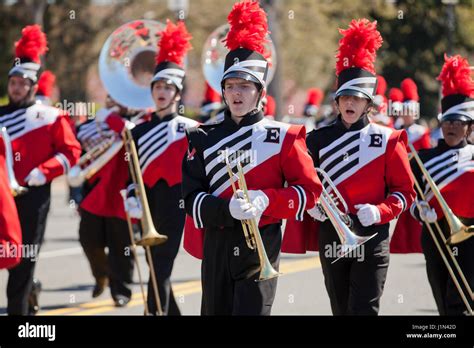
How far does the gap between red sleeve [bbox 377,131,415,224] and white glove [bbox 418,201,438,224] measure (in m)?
0.83

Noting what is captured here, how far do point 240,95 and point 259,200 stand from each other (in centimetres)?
65

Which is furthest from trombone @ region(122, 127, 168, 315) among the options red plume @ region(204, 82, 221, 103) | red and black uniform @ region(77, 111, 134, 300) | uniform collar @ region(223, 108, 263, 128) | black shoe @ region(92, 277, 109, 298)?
red plume @ region(204, 82, 221, 103)

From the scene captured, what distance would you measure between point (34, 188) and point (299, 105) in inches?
2472

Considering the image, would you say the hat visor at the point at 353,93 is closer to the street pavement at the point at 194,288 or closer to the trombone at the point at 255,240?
the trombone at the point at 255,240

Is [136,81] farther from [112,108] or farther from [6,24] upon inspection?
[6,24]

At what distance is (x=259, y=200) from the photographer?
6.22 metres

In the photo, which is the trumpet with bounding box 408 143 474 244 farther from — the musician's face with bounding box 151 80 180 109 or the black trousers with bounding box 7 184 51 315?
the black trousers with bounding box 7 184 51 315

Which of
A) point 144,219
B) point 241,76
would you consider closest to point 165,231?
point 144,219

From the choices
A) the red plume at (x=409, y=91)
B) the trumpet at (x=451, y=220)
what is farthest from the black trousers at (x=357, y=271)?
the red plume at (x=409, y=91)

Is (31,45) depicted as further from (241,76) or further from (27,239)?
(241,76)

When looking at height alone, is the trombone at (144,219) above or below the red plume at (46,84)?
below

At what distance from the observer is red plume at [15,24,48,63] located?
31.7ft

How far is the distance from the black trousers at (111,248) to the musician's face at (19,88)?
192 centimetres

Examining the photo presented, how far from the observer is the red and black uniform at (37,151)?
9.18 metres
